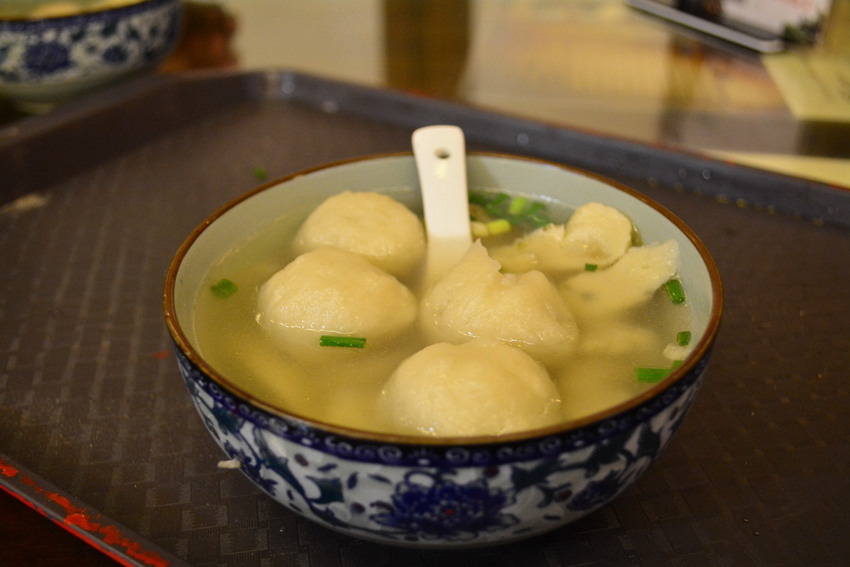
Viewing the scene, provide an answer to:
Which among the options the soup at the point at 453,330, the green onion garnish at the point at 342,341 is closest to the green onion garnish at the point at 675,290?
the soup at the point at 453,330

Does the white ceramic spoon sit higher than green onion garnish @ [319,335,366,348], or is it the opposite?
the white ceramic spoon

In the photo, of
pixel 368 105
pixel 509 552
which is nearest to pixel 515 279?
pixel 509 552

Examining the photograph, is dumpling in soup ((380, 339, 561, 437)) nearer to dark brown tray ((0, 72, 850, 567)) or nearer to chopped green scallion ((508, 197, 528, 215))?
dark brown tray ((0, 72, 850, 567))

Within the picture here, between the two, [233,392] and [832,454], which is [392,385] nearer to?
[233,392]

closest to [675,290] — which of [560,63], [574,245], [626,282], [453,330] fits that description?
[626,282]

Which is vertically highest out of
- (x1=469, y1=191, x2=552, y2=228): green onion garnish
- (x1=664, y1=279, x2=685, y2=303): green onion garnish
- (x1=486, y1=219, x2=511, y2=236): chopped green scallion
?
(x1=664, y1=279, x2=685, y2=303): green onion garnish

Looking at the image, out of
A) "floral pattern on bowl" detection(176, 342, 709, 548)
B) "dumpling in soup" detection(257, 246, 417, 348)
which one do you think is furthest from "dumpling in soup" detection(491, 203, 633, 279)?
"floral pattern on bowl" detection(176, 342, 709, 548)
